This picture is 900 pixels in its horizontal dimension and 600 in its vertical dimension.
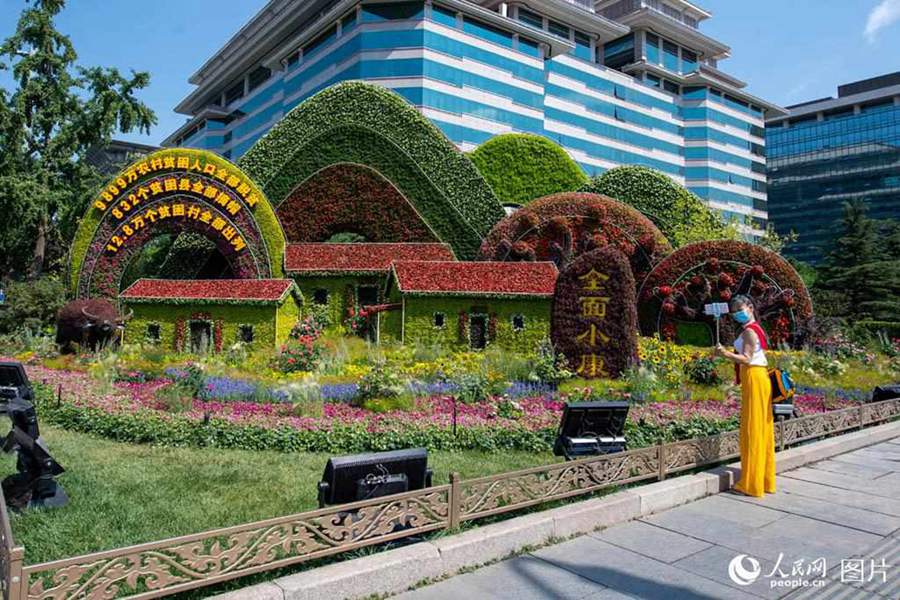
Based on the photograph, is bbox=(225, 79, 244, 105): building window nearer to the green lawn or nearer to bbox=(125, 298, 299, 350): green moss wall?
bbox=(125, 298, 299, 350): green moss wall

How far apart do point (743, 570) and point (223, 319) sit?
56.0 feet

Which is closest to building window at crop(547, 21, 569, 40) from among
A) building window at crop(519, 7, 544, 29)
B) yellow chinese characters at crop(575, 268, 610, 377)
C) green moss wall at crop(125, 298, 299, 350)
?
building window at crop(519, 7, 544, 29)

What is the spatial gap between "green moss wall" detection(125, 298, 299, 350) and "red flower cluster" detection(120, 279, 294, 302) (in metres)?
0.26

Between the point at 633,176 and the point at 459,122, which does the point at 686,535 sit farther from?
the point at 459,122

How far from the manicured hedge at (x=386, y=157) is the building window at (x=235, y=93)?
146ft

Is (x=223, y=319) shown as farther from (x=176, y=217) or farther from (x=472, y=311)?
(x=472, y=311)

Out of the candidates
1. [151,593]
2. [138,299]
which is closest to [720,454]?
[151,593]

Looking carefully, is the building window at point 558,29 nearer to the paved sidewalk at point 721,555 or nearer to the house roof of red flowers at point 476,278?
the house roof of red flowers at point 476,278

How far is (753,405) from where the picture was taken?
22.7ft

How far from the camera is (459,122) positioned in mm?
40875

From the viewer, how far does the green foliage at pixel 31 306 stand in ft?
75.8

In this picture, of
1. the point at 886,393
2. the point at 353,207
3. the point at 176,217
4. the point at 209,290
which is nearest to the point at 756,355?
the point at 886,393

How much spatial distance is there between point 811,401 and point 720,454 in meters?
7.14

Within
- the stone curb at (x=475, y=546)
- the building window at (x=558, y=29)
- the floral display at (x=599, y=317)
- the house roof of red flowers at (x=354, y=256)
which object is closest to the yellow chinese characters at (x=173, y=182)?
the house roof of red flowers at (x=354, y=256)
